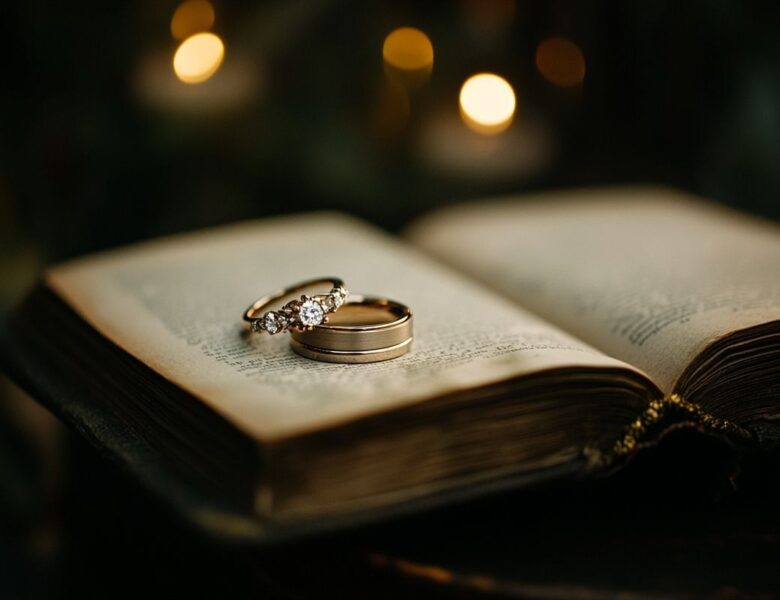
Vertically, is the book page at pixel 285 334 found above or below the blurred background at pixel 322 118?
below

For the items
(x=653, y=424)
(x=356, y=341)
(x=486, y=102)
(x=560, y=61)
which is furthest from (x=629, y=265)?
(x=560, y=61)

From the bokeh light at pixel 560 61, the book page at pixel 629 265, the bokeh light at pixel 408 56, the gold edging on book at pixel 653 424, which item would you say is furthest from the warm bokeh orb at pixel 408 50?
the gold edging on book at pixel 653 424

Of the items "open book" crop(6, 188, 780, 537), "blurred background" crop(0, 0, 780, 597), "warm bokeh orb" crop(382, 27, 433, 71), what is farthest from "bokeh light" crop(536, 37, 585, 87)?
"open book" crop(6, 188, 780, 537)

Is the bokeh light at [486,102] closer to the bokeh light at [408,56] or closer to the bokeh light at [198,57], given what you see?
the bokeh light at [408,56]

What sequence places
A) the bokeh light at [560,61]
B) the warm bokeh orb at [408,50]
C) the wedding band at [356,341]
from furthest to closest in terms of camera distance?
1. the bokeh light at [560,61]
2. the warm bokeh orb at [408,50]
3. the wedding band at [356,341]

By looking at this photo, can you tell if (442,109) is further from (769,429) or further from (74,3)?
(769,429)

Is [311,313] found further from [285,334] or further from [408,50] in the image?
[408,50]
